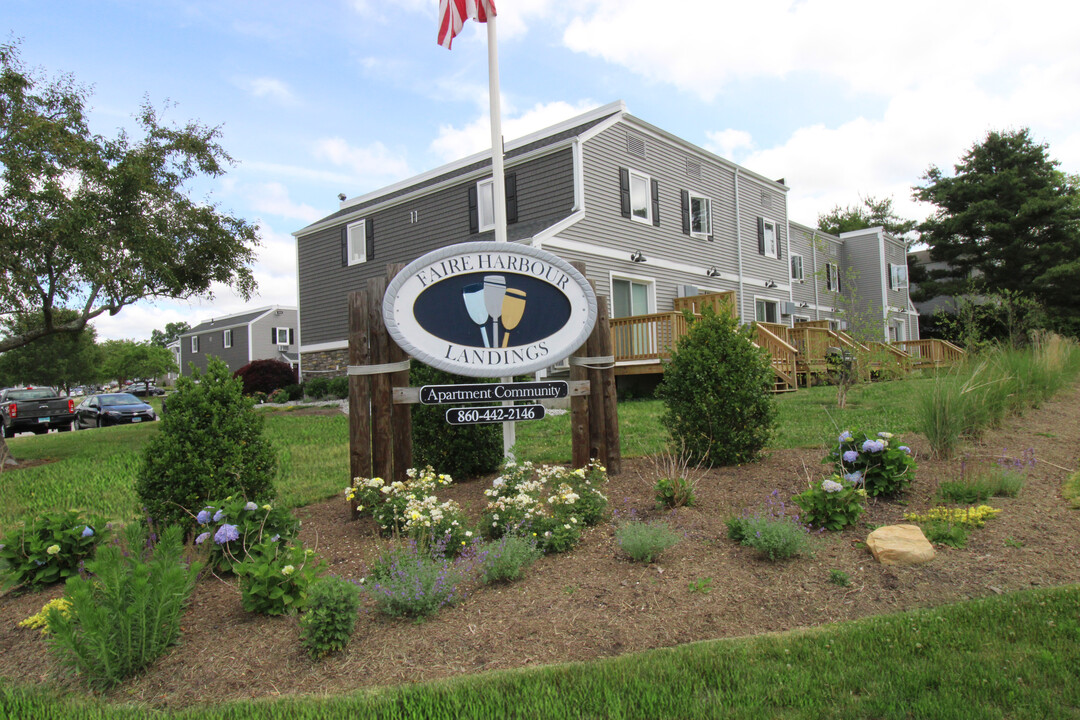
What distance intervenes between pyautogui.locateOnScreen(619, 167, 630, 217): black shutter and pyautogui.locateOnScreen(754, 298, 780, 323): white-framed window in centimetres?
696

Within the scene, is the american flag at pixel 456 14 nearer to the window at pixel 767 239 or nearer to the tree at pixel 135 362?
the window at pixel 767 239

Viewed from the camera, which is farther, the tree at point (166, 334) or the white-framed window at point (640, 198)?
the tree at point (166, 334)

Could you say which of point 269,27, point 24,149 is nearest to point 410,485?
point 269,27

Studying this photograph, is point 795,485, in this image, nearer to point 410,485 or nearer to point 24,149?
point 410,485

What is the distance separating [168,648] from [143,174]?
33.1 feet

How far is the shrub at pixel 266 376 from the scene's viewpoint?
24.7 meters

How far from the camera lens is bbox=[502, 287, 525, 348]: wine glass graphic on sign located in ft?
17.6

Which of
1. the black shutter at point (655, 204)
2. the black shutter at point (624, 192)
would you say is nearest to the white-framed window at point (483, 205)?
the black shutter at point (624, 192)

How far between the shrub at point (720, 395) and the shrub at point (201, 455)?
3558 mm

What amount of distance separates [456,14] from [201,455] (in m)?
4.38

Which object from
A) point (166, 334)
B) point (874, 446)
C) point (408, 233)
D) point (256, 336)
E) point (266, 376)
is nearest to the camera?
point (874, 446)

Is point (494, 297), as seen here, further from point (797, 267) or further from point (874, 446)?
point (797, 267)

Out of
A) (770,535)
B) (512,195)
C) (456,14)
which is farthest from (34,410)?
(770,535)

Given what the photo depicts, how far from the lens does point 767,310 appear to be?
2216cm
